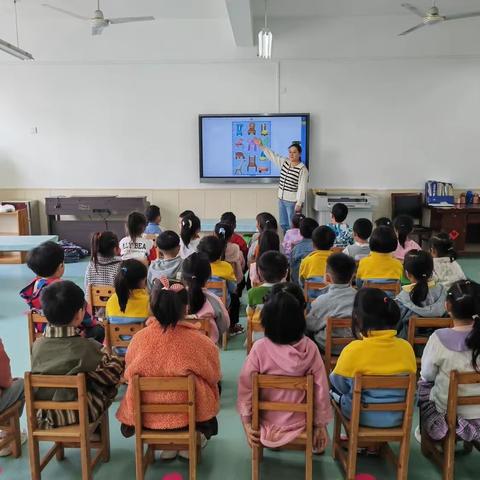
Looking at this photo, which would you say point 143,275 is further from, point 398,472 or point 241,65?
point 241,65

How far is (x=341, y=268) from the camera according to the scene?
8.52 feet

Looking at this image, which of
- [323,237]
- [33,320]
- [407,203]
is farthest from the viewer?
[407,203]

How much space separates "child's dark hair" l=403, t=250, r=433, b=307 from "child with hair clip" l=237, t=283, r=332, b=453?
0.99m

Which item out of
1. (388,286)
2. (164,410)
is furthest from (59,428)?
(388,286)

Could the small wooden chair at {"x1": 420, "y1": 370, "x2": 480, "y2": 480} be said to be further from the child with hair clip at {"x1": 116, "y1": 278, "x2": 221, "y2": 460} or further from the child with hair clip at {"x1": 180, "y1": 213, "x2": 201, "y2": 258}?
the child with hair clip at {"x1": 180, "y1": 213, "x2": 201, "y2": 258}

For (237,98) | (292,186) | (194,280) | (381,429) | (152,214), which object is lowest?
(381,429)

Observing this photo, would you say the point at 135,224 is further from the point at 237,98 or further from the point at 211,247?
the point at 237,98

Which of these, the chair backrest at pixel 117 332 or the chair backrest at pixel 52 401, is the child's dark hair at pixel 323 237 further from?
the chair backrest at pixel 52 401

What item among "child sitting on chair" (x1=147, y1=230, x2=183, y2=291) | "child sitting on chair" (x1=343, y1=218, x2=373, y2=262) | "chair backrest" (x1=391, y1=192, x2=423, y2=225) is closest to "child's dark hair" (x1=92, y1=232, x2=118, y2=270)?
"child sitting on chair" (x1=147, y1=230, x2=183, y2=291)

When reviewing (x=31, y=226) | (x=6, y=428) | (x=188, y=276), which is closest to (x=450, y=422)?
(x=188, y=276)

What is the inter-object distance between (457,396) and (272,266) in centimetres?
117

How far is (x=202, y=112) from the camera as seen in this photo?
6.83 metres

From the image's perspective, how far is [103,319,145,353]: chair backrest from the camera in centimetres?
246

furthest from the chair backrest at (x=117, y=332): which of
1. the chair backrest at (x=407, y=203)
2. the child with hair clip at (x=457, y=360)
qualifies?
the chair backrest at (x=407, y=203)
